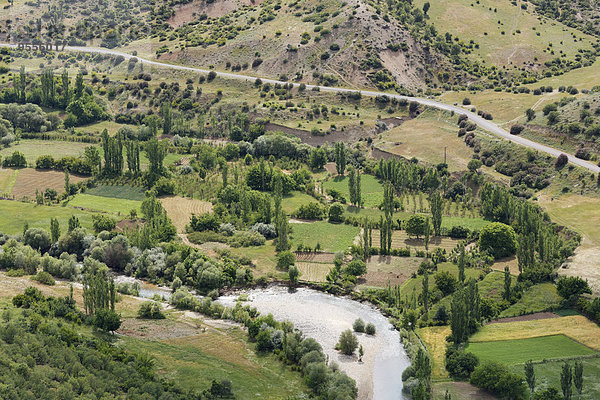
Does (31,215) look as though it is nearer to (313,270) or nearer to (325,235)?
(325,235)

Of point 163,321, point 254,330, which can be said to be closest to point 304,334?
point 254,330

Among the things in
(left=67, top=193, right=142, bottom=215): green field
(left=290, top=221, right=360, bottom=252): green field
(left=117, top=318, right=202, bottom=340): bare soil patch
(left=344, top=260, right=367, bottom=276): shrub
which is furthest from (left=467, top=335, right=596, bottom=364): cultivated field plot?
(left=67, top=193, right=142, bottom=215): green field

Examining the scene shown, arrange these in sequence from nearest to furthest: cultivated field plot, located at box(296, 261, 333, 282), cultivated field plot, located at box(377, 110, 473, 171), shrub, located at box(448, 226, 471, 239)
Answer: cultivated field plot, located at box(296, 261, 333, 282) → shrub, located at box(448, 226, 471, 239) → cultivated field plot, located at box(377, 110, 473, 171)

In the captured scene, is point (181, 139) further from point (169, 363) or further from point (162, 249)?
point (169, 363)

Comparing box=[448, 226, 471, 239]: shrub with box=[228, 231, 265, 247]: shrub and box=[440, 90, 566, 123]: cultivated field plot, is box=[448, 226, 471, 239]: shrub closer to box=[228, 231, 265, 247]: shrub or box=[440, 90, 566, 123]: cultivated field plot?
box=[228, 231, 265, 247]: shrub

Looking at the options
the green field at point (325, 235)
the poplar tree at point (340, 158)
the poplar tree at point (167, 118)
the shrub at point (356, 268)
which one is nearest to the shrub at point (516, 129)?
the poplar tree at point (340, 158)

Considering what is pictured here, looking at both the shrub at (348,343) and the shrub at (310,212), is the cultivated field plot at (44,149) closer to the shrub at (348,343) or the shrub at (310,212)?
the shrub at (310,212)

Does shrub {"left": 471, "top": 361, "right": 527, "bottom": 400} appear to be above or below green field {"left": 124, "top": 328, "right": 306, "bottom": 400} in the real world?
above
